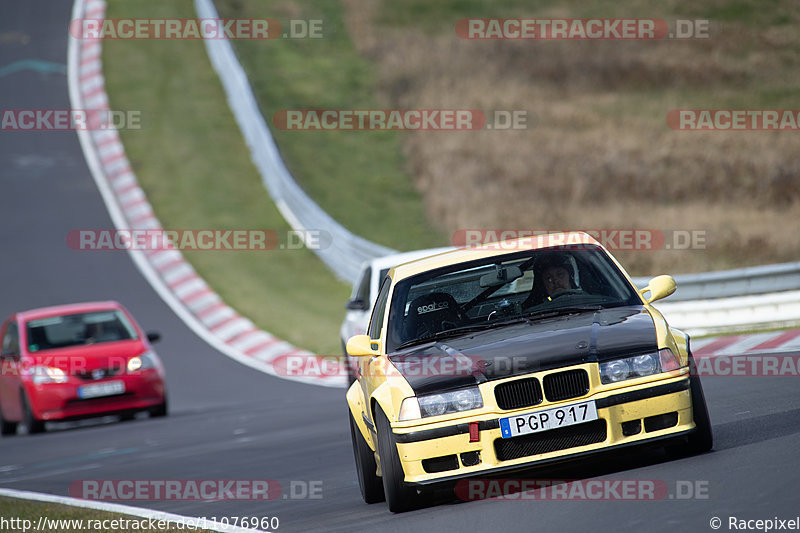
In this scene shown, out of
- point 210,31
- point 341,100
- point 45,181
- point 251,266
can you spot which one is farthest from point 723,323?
point 210,31

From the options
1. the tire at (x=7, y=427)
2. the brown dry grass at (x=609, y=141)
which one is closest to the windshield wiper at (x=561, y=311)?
the tire at (x=7, y=427)

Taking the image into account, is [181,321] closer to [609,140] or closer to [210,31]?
[609,140]

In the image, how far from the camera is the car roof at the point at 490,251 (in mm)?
7934

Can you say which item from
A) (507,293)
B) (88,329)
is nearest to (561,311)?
(507,293)

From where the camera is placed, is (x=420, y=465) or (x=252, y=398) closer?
(x=420, y=465)

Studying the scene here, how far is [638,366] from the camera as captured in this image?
21.7ft

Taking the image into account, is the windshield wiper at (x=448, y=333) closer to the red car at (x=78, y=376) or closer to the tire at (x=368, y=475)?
the tire at (x=368, y=475)

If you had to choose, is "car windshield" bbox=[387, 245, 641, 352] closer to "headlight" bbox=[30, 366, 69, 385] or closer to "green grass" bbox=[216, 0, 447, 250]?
"headlight" bbox=[30, 366, 69, 385]

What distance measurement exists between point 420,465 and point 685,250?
17.8 metres

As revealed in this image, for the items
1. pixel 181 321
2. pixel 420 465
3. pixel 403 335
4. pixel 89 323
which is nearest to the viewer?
pixel 420 465

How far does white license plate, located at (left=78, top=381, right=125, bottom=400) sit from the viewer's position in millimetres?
15812

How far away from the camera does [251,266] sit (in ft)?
86.5

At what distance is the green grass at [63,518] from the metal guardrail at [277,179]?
12.5 metres

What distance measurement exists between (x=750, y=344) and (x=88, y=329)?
863 cm
